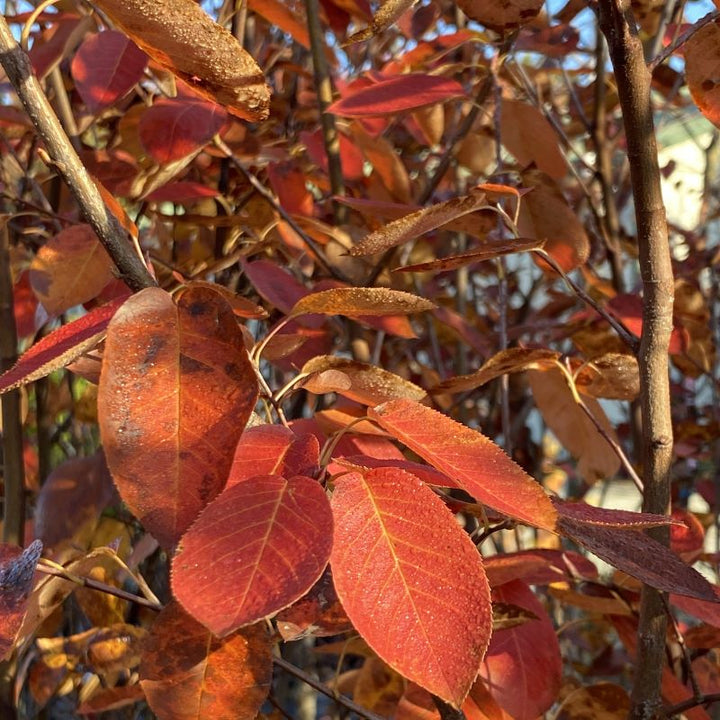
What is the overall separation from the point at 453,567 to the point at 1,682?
737 millimetres

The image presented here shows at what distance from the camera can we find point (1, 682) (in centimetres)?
98

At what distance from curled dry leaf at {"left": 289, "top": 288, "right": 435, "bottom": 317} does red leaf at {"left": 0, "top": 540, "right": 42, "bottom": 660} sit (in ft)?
0.67

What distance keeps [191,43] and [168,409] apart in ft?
0.57

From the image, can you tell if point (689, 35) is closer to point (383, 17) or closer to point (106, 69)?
point (383, 17)

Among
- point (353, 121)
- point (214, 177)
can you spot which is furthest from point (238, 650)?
point (214, 177)

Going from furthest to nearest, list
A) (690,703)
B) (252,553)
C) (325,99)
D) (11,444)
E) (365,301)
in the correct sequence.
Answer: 1. (325,99)
2. (11,444)
3. (690,703)
4. (365,301)
5. (252,553)

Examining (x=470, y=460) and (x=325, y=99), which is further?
(x=325, y=99)

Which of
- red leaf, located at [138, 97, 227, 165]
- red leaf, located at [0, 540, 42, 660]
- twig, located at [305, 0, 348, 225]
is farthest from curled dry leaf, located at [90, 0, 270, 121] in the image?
twig, located at [305, 0, 348, 225]

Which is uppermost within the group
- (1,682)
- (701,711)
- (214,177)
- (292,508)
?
(214,177)

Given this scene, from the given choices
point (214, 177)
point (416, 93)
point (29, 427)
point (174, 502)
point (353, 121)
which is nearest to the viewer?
point (174, 502)

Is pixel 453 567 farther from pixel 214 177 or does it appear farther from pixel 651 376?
pixel 214 177

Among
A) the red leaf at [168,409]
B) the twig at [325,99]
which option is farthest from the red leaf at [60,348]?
the twig at [325,99]

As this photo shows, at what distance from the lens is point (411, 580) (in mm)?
425

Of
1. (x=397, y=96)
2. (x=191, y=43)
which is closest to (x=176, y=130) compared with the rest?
(x=397, y=96)
